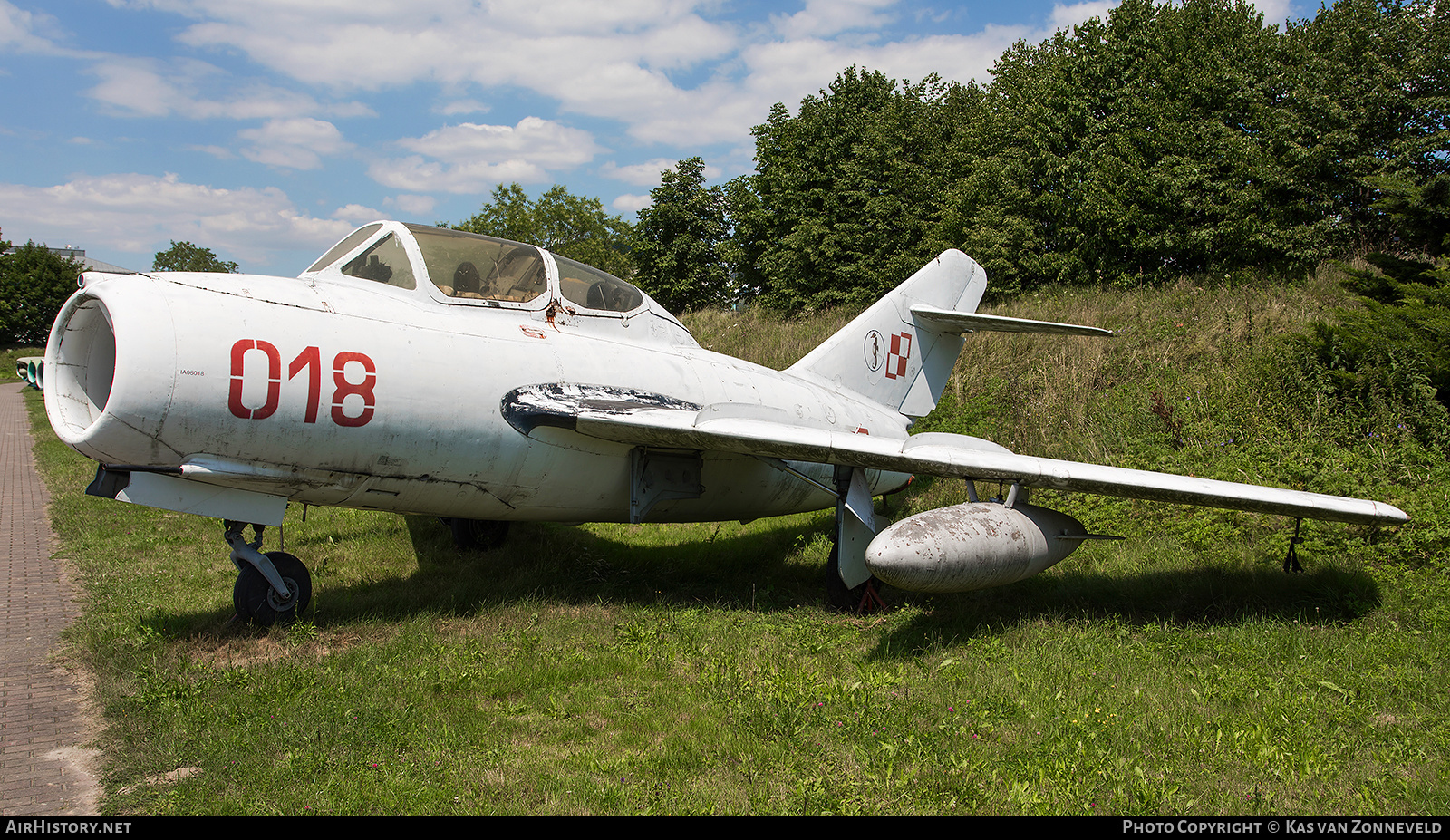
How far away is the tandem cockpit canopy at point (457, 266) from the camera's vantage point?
226 inches

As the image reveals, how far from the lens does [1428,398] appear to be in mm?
7816

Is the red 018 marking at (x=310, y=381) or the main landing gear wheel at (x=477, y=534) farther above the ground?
the red 018 marking at (x=310, y=381)

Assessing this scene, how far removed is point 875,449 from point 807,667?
1590mm

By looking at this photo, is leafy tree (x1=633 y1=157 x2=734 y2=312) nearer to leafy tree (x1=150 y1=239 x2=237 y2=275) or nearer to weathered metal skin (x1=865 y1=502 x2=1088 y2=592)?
weathered metal skin (x1=865 y1=502 x2=1088 y2=592)

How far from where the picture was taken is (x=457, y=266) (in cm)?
594

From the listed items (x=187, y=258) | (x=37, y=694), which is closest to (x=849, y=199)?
(x=37, y=694)

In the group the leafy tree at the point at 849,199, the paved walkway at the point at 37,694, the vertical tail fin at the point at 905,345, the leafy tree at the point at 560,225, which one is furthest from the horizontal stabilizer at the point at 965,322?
the leafy tree at the point at 560,225

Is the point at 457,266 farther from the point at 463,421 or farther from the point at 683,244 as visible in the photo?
the point at 683,244

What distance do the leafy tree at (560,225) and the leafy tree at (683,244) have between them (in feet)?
54.4

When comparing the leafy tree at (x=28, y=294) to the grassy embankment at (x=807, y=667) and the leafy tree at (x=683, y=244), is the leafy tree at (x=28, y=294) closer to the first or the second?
the leafy tree at (x=683, y=244)

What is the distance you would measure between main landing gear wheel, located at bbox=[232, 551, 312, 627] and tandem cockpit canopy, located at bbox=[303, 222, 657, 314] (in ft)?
7.28

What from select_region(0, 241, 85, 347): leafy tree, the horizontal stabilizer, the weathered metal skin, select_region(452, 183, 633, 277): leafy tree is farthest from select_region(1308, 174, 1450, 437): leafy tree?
select_region(0, 241, 85, 347): leafy tree
